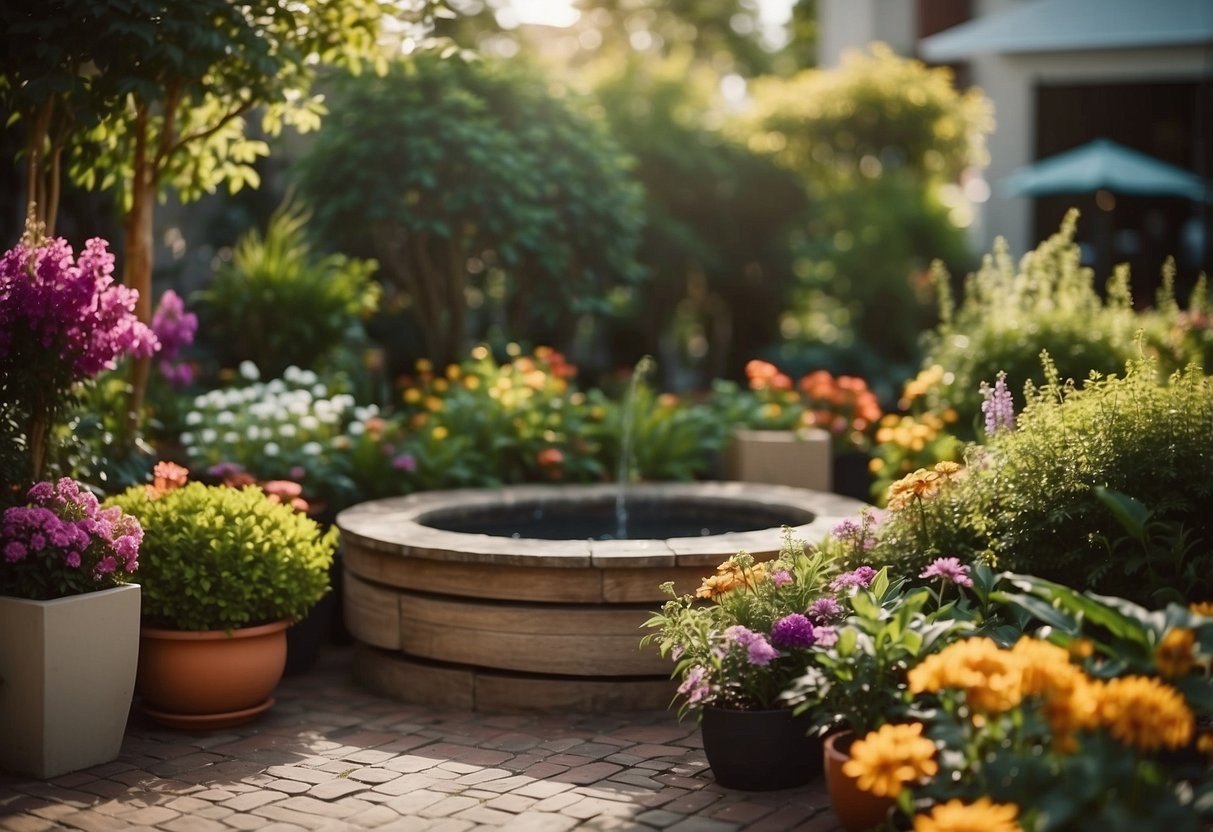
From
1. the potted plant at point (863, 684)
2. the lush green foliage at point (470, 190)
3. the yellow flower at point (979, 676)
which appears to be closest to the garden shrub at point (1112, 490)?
the potted plant at point (863, 684)

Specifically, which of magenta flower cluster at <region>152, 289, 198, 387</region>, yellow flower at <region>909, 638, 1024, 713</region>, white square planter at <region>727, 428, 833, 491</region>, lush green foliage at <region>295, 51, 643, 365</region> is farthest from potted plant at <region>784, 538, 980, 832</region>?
lush green foliage at <region>295, 51, 643, 365</region>

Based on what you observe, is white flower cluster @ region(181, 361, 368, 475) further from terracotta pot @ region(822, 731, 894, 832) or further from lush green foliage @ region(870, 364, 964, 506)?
terracotta pot @ region(822, 731, 894, 832)

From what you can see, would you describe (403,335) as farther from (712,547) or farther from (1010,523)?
(1010,523)

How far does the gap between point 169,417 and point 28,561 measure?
9.25ft

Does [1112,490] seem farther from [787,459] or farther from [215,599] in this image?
[787,459]

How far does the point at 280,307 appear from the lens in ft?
26.3

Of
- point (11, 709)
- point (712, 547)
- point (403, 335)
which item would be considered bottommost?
point (11, 709)

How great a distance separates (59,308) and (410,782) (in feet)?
6.68

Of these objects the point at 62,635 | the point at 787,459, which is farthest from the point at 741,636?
the point at 787,459

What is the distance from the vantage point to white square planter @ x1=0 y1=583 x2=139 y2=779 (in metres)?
4.27

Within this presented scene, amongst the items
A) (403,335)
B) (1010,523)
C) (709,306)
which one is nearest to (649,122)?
(709,306)

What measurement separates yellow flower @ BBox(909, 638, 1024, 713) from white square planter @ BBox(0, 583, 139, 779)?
2689 mm

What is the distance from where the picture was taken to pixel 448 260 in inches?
365

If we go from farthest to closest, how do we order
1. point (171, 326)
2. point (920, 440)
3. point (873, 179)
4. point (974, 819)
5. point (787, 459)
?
1. point (873, 179)
2. point (787, 459)
3. point (171, 326)
4. point (920, 440)
5. point (974, 819)
